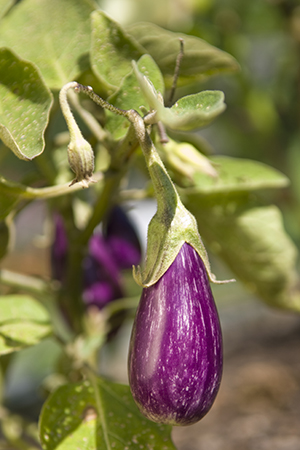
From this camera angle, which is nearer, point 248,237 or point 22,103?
point 22,103

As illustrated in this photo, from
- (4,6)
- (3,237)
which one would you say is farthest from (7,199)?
(4,6)

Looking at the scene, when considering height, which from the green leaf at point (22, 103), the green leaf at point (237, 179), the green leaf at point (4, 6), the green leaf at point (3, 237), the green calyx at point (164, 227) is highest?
the green leaf at point (4, 6)

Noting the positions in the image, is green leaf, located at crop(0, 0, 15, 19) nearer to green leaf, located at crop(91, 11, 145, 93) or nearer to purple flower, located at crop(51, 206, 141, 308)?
green leaf, located at crop(91, 11, 145, 93)

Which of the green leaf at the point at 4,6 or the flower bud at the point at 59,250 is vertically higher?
the green leaf at the point at 4,6

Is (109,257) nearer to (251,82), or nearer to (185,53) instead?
(185,53)

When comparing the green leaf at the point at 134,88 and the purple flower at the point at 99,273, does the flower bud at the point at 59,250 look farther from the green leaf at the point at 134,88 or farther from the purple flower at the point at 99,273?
the green leaf at the point at 134,88

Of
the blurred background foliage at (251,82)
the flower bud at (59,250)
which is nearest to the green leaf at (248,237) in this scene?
the flower bud at (59,250)
